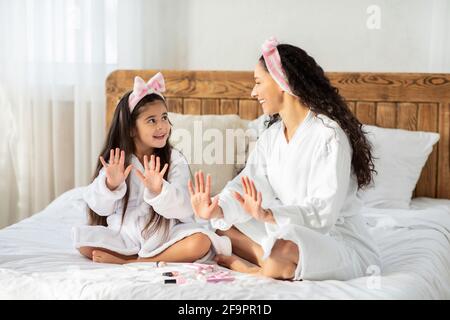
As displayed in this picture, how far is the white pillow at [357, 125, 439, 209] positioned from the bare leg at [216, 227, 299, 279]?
0.89 meters

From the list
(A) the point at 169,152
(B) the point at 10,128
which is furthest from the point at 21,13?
(A) the point at 169,152

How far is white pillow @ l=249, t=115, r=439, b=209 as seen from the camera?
2.98 metres

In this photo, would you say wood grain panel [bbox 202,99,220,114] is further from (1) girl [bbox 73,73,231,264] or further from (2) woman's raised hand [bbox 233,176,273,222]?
(2) woman's raised hand [bbox 233,176,273,222]

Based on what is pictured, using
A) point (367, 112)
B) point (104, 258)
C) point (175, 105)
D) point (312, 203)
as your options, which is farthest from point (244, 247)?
point (175, 105)

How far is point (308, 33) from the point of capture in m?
3.42

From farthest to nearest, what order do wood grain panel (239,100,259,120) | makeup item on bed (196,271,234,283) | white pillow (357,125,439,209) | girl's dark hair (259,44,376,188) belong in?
wood grain panel (239,100,259,120), white pillow (357,125,439,209), girl's dark hair (259,44,376,188), makeup item on bed (196,271,234,283)

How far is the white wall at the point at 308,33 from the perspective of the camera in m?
3.26

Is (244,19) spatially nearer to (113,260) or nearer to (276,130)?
(276,130)

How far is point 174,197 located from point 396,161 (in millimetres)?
1219

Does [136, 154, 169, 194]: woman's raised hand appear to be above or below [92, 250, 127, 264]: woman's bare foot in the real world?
above

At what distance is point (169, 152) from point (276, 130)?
38 cm

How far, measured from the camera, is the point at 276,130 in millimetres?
2350

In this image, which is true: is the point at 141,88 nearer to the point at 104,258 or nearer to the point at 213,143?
the point at 104,258

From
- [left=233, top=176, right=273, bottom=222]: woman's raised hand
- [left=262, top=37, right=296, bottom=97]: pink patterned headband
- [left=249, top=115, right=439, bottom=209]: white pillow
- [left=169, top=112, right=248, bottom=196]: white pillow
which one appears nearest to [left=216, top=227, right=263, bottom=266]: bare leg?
[left=233, top=176, right=273, bottom=222]: woman's raised hand
